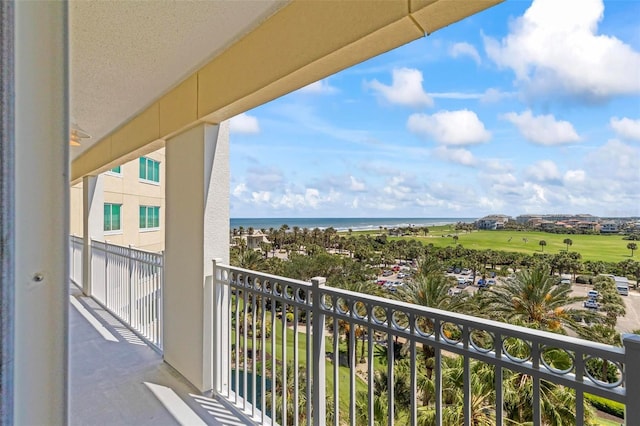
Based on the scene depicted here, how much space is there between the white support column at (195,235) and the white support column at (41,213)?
241cm

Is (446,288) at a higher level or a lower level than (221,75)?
lower

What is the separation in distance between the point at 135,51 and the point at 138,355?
2857 mm

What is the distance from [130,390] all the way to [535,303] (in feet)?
32.7

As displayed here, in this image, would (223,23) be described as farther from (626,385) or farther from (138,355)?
(138,355)

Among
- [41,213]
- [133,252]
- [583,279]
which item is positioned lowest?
[583,279]

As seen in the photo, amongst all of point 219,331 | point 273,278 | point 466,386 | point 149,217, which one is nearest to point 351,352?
point 466,386

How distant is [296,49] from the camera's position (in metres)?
1.88

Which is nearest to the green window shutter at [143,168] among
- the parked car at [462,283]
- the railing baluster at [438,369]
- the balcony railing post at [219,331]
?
the parked car at [462,283]

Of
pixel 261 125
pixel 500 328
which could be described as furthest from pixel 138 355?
pixel 261 125

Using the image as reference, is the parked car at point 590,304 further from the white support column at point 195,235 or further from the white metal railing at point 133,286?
the white metal railing at point 133,286

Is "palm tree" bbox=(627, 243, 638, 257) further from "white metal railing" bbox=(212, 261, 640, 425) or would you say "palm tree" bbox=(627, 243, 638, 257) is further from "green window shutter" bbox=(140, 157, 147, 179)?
"green window shutter" bbox=(140, 157, 147, 179)

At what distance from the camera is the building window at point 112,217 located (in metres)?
12.4

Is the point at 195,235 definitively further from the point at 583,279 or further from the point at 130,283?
the point at 583,279

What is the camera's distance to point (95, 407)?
8.37 feet
